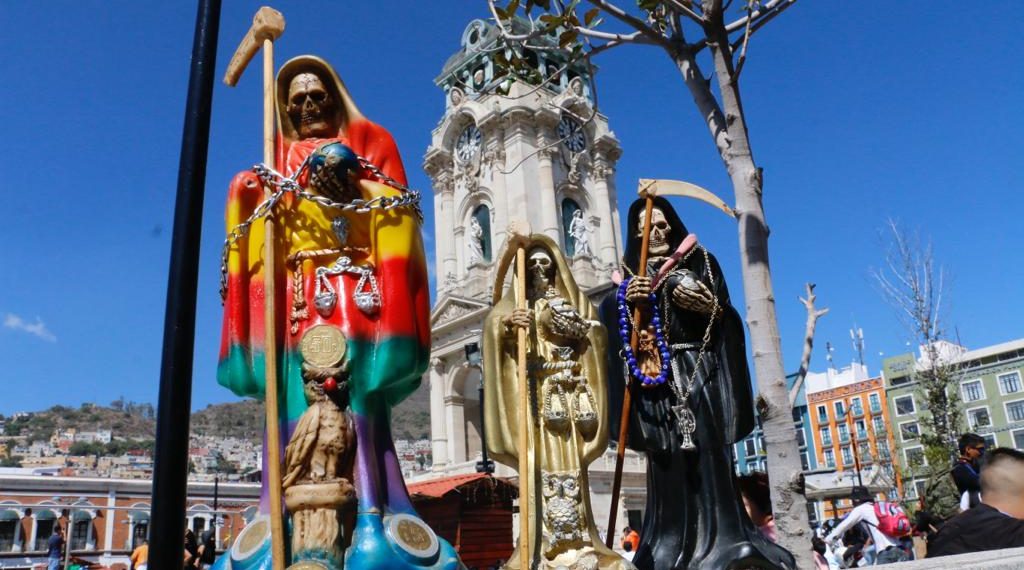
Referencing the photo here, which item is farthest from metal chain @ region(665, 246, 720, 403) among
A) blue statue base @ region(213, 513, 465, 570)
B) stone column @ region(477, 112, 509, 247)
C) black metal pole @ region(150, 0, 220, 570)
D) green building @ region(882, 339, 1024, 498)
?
green building @ region(882, 339, 1024, 498)

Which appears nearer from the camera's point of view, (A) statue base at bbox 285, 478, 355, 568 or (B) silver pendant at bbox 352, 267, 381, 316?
(A) statue base at bbox 285, 478, 355, 568

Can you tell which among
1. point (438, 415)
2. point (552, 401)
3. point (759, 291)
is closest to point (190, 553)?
point (552, 401)

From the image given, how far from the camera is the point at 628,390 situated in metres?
4.89

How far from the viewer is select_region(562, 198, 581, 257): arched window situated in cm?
3219

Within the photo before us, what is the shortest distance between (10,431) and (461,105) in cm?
13104

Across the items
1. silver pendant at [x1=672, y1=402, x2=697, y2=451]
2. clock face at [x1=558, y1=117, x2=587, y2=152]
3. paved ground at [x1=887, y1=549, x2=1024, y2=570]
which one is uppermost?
clock face at [x1=558, y1=117, x2=587, y2=152]

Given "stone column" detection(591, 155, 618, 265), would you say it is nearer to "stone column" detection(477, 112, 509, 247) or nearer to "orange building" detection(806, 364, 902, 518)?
"stone column" detection(477, 112, 509, 247)

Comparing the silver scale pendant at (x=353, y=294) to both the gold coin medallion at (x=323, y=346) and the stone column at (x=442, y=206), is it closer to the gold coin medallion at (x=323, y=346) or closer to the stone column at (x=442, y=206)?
the gold coin medallion at (x=323, y=346)

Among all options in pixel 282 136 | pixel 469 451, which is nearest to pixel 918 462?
pixel 469 451

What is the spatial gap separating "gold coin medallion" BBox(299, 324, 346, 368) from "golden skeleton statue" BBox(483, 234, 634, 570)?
121 centimetres

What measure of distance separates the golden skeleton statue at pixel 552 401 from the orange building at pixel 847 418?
1961 inches

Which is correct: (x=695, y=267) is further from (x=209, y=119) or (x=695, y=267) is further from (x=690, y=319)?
(x=209, y=119)

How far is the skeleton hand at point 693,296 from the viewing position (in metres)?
4.93

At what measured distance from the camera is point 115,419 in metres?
143
